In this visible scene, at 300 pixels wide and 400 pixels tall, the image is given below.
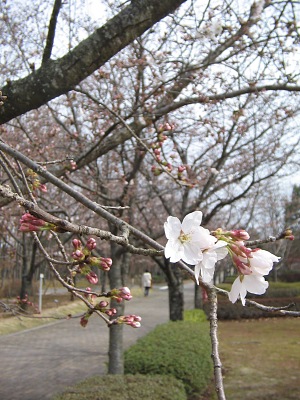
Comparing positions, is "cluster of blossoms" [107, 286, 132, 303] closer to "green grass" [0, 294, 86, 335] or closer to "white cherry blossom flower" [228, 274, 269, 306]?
"white cherry blossom flower" [228, 274, 269, 306]

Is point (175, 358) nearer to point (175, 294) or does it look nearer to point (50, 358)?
point (50, 358)

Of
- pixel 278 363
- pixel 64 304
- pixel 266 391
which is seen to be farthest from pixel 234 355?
pixel 64 304

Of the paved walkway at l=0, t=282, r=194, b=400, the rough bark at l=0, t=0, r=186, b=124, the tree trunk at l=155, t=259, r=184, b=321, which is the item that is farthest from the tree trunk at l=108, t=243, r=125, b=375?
the rough bark at l=0, t=0, r=186, b=124

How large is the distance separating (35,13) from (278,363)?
805 centimetres

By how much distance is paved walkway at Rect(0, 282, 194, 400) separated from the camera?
7051 mm

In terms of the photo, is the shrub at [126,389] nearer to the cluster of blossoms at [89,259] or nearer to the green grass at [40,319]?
the cluster of blossoms at [89,259]

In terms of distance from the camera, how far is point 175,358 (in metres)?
6.25

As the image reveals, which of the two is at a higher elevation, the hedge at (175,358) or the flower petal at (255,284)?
the flower petal at (255,284)

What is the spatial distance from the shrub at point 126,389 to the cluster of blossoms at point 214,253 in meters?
3.64

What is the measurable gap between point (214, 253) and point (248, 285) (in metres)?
0.14

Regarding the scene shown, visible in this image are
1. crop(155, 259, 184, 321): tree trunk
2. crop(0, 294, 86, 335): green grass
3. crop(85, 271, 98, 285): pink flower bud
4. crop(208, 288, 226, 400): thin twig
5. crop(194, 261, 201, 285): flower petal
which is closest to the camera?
crop(208, 288, 226, 400): thin twig

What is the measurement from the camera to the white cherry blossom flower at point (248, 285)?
108 cm

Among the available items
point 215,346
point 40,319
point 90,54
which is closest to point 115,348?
point 90,54

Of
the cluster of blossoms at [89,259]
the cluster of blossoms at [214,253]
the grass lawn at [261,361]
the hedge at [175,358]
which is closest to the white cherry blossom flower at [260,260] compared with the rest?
the cluster of blossoms at [214,253]
